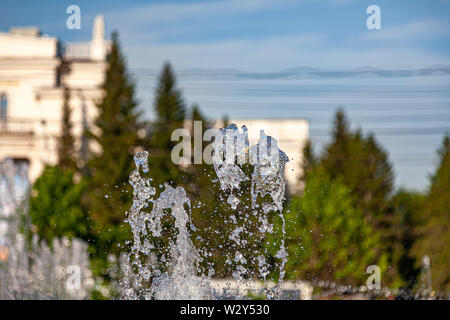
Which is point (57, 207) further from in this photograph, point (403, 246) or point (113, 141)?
point (403, 246)

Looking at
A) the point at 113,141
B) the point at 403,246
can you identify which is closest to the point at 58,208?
the point at 113,141

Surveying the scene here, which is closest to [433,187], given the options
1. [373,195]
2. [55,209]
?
[373,195]

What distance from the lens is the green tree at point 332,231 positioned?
26.9 meters

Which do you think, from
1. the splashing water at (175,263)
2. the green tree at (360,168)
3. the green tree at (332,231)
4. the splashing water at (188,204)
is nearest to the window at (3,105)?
the green tree at (360,168)

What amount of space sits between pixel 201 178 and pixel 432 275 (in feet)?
52.5

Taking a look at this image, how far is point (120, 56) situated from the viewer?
36.0 metres

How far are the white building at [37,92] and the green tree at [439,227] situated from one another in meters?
16.2

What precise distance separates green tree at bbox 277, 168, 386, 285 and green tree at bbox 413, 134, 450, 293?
7.43 metres

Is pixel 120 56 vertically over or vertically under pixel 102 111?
over

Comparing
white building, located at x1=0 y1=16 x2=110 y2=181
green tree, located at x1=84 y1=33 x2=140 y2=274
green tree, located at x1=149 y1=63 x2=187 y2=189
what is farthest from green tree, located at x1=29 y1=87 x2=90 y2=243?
white building, located at x1=0 y1=16 x2=110 y2=181

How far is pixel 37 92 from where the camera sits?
135 feet

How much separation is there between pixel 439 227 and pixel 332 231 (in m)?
12.2

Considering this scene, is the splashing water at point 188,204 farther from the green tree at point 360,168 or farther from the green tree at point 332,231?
the green tree at point 360,168
